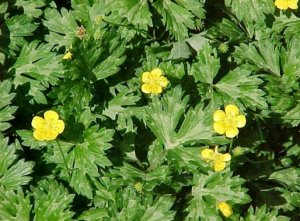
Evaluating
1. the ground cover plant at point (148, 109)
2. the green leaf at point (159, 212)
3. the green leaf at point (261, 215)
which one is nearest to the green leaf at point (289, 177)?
the ground cover plant at point (148, 109)

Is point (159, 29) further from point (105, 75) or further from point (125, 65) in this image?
point (105, 75)

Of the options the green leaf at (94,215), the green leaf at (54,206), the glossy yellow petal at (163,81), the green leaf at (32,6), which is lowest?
the green leaf at (94,215)

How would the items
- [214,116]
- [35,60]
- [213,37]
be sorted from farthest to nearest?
[213,37] < [35,60] < [214,116]

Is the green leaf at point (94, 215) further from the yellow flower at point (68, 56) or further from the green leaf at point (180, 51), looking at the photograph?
the green leaf at point (180, 51)

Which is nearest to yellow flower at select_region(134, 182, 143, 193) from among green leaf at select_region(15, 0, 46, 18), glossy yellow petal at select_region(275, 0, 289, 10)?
green leaf at select_region(15, 0, 46, 18)

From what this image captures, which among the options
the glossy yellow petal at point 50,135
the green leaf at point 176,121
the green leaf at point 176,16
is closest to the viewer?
the glossy yellow petal at point 50,135

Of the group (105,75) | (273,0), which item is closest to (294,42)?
(273,0)

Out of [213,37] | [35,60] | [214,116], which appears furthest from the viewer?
[213,37]

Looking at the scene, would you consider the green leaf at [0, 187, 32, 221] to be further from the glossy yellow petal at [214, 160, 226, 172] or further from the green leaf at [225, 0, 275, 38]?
the green leaf at [225, 0, 275, 38]
